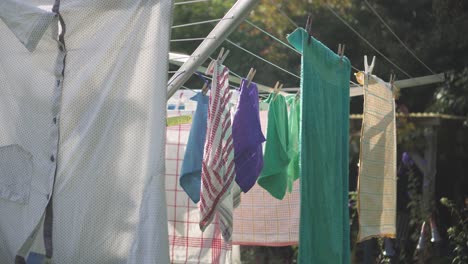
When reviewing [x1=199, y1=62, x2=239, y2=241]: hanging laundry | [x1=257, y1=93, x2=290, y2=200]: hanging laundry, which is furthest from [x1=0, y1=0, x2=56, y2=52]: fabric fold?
[x1=257, y1=93, x2=290, y2=200]: hanging laundry

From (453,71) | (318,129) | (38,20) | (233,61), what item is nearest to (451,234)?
(453,71)

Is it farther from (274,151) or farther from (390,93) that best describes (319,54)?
(390,93)

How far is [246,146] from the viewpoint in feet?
17.5

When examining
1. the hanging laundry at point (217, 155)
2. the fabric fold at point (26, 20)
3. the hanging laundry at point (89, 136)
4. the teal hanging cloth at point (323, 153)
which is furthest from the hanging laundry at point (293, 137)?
the fabric fold at point (26, 20)

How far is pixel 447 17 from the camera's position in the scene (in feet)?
36.1

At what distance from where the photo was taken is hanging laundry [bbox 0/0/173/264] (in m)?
3.75

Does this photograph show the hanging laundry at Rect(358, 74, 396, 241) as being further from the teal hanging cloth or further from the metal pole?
the metal pole

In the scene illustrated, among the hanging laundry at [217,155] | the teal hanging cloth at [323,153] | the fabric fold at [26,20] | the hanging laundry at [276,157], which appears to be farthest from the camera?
the hanging laundry at [276,157]

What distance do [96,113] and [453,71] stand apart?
25.1 ft

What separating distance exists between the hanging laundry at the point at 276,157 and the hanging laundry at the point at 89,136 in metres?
2.14

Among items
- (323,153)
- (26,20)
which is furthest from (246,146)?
(26,20)

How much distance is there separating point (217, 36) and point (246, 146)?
2.35 ft

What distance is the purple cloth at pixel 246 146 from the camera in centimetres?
533

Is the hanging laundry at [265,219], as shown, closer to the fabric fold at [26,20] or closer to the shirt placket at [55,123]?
the shirt placket at [55,123]
